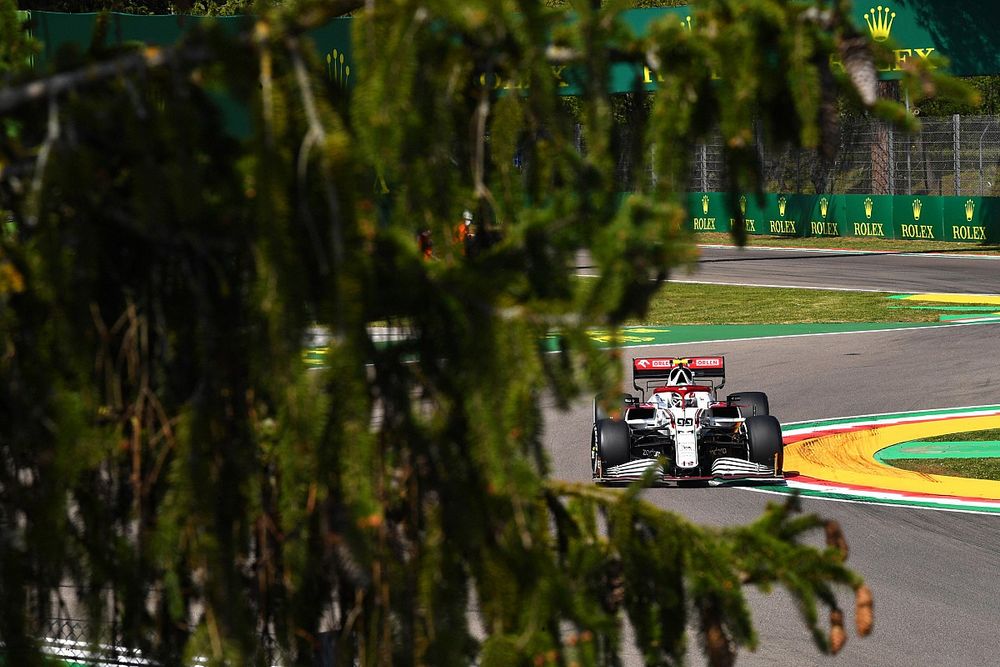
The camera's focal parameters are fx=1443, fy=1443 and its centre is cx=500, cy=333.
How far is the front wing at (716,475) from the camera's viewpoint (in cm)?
1229

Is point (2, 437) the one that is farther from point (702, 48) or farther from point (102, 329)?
point (702, 48)

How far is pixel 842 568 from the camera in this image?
3.74 metres

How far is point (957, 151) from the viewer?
3662cm

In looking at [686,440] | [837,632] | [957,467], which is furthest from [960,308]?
[837,632]

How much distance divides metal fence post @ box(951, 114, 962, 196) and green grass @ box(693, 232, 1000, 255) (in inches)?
58.8

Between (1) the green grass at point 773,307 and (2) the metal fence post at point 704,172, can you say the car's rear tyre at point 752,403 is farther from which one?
(2) the metal fence post at point 704,172

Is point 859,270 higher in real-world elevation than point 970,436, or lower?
higher

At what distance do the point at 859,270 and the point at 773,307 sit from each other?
6.39m

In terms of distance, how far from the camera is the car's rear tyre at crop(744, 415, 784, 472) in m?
12.9

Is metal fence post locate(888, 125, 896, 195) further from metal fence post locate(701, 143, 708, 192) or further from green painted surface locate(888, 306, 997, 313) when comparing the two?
green painted surface locate(888, 306, 997, 313)

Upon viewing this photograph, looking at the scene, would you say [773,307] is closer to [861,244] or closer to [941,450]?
[941,450]

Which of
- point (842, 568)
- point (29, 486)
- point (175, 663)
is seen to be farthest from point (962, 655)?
point (29, 486)

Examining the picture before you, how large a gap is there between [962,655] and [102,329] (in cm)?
699

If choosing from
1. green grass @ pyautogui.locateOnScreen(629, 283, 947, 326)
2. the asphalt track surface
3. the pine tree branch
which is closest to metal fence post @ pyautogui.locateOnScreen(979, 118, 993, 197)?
the asphalt track surface
